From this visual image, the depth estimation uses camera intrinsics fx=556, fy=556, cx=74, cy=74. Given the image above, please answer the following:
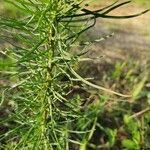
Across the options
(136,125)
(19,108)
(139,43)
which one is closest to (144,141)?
(136,125)

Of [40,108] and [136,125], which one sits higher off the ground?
[40,108]

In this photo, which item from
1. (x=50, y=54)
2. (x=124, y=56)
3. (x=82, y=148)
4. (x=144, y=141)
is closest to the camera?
(x=50, y=54)

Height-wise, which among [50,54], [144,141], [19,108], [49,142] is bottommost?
[144,141]

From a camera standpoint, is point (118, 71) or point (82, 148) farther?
point (118, 71)

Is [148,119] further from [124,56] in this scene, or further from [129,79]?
[124,56]

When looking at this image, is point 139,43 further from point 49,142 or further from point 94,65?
point 49,142

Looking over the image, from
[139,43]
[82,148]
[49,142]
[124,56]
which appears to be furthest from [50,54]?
[139,43]

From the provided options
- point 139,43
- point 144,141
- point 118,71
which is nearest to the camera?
point 144,141

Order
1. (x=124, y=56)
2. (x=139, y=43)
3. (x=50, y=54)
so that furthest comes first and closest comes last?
(x=139, y=43) < (x=124, y=56) < (x=50, y=54)

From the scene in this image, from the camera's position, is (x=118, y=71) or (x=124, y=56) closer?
(x=118, y=71)
